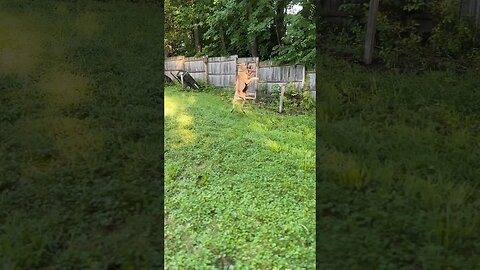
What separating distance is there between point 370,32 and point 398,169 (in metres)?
1.00

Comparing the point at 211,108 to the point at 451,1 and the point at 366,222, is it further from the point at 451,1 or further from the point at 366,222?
the point at 451,1

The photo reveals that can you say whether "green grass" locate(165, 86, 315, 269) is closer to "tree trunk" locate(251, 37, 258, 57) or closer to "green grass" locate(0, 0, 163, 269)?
"green grass" locate(0, 0, 163, 269)

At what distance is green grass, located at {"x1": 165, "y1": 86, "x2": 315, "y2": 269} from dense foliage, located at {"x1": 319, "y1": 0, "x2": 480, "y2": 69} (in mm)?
889

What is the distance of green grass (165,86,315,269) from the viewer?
258 cm

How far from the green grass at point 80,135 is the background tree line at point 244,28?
152 millimetres

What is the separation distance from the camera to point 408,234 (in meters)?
2.62

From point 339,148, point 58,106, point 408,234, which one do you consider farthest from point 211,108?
point 408,234

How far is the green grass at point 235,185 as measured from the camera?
2.58 metres

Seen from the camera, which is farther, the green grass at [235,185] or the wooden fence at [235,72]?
the wooden fence at [235,72]

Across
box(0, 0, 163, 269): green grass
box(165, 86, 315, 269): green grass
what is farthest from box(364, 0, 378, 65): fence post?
box(0, 0, 163, 269): green grass

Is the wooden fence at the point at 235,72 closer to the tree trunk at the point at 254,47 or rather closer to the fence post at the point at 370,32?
the tree trunk at the point at 254,47

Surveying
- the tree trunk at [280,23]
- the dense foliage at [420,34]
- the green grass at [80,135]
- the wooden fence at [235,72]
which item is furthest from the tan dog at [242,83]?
the dense foliage at [420,34]

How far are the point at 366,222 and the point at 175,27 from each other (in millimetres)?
1577

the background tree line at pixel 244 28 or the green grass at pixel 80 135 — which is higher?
the background tree line at pixel 244 28
